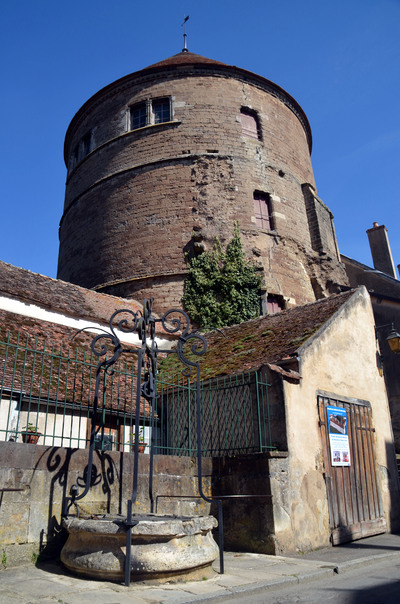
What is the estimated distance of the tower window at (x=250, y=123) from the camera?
2042 centimetres

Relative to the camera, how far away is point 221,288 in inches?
699

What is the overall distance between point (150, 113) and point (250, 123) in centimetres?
421

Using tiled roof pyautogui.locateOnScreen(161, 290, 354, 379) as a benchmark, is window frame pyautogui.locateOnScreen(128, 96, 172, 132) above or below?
above

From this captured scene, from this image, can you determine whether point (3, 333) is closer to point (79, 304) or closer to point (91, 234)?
point (79, 304)

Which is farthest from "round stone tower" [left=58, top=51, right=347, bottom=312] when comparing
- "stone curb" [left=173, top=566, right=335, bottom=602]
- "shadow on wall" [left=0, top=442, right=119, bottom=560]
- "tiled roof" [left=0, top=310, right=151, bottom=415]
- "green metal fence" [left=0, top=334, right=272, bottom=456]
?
"stone curb" [left=173, top=566, right=335, bottom=602]

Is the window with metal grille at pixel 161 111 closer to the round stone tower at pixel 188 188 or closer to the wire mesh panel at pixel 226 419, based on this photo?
the round stone tower at pixel 188 188

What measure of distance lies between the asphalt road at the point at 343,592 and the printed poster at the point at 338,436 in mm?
2831

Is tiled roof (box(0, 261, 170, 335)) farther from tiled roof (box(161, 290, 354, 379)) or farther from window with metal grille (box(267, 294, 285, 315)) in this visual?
window with metal grille (box(267, 294, 285, 315))

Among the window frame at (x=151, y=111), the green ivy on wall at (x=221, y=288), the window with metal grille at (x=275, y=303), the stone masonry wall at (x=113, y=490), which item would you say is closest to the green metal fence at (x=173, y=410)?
the stone masonry wall at (x=113, y=490)

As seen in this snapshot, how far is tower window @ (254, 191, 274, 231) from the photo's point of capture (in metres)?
19.3

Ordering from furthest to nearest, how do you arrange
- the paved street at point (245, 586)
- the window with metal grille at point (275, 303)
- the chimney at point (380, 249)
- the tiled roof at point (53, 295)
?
the chimney at point (380, 249)
the window with metal grille at point (275, 303)
the tiled roof at point (53, 295)
the paved street at point (245, 586)

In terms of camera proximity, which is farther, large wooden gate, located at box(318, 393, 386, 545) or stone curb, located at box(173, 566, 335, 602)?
large wooden gate, located at box(318, 393, 386, 545)

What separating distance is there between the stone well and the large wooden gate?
13.0 feet

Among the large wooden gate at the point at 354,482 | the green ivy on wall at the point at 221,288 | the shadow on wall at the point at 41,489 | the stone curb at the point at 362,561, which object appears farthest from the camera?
the green ivy on wall at the point at 221,288
